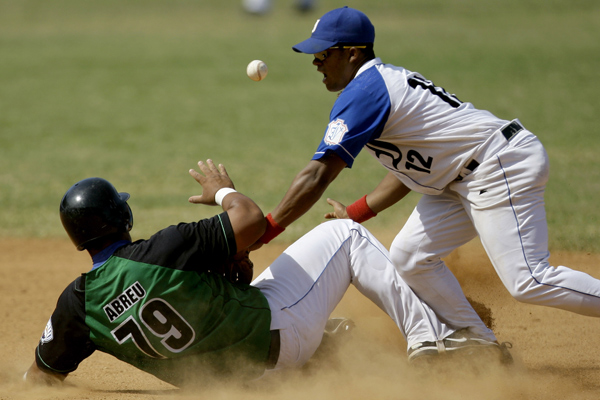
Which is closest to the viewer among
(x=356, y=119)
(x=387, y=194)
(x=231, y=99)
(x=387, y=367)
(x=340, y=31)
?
(x=356, y=119)

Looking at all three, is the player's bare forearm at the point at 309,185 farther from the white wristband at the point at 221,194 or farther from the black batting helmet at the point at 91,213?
the black batting helmet at the point at 91,213

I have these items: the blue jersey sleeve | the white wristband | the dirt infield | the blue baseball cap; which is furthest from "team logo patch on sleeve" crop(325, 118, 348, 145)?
the dirt infield

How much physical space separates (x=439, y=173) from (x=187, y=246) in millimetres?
1661

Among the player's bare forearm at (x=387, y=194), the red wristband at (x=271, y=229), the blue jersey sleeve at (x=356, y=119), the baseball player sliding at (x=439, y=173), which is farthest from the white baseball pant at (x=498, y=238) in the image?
the red wristband at (x=271, y=229)

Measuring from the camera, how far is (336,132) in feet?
12.7

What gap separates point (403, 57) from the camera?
944 inches

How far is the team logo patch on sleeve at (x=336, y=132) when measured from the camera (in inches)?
151

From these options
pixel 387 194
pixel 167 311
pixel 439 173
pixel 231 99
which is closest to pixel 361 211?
pixel 387 194

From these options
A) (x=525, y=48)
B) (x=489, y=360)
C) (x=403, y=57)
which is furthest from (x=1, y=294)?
(x=525, y=48)

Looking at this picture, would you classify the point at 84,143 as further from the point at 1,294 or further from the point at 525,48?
the point at 525,48

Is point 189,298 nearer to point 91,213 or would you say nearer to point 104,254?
point 104,254

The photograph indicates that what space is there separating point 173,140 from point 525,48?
55.0 ft

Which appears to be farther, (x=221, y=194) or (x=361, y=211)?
(x=361, y=211)

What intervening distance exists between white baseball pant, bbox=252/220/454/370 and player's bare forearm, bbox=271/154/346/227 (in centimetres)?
33
